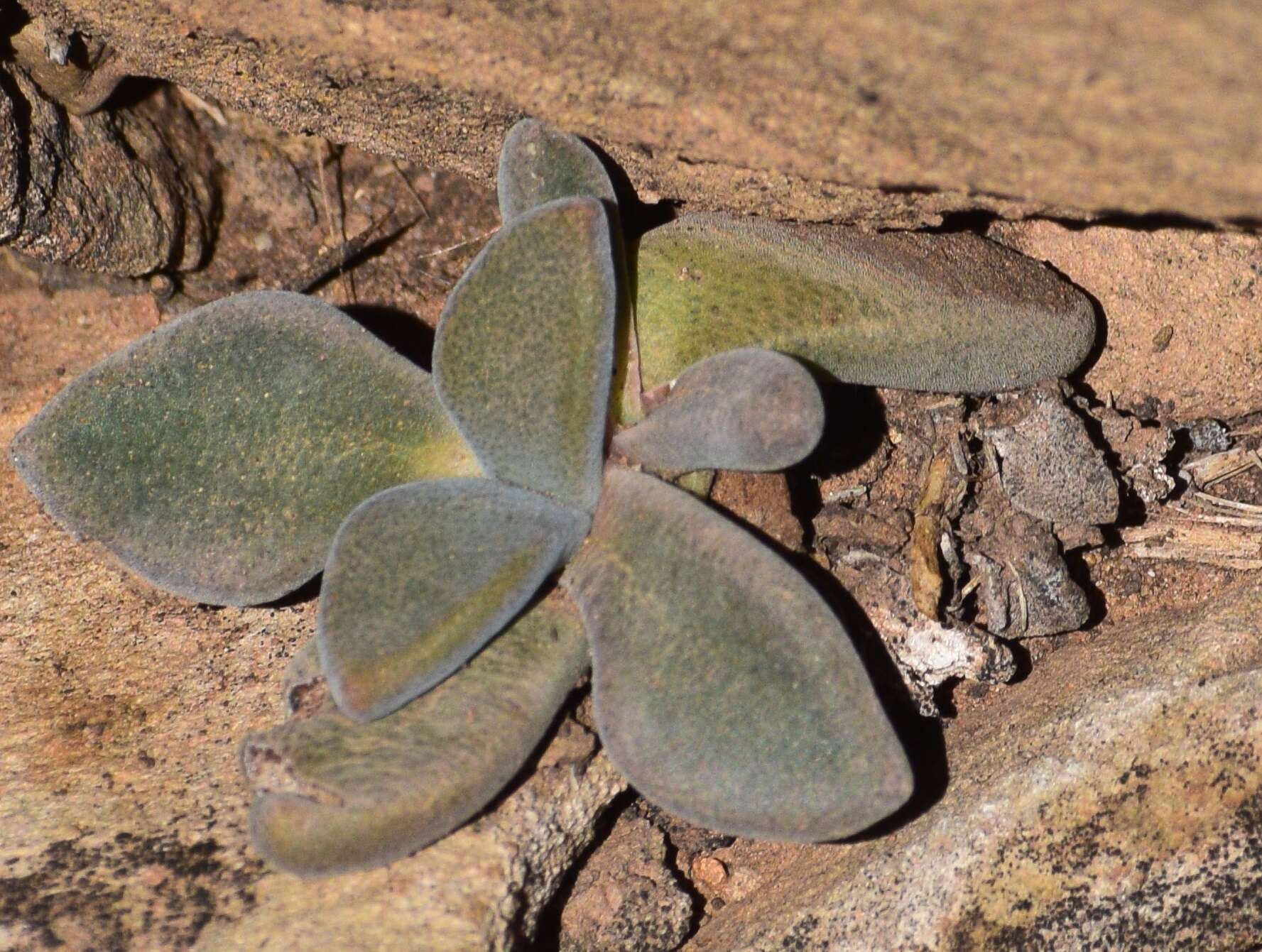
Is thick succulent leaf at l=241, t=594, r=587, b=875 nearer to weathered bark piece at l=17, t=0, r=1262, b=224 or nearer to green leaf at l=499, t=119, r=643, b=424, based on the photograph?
green leaf at l=499, t=119, r=643, b=424

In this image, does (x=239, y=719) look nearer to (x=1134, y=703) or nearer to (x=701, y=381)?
(x=701, y=381)

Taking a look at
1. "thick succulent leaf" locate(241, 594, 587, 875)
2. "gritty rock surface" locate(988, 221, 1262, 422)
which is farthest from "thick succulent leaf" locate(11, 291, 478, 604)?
"gritty rock surface" locate(988, 221, 1262, 422)

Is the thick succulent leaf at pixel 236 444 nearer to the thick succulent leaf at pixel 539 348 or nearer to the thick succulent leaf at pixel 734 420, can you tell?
the thick succulent leaf at pixel 539 348

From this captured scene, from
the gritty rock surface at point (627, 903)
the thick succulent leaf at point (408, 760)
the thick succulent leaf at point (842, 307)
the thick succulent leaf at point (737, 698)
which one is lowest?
the gritty rock surface at point (627, 903)

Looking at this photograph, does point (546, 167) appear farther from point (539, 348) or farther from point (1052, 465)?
point (1052, 465)

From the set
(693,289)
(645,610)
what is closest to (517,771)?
(645,610)

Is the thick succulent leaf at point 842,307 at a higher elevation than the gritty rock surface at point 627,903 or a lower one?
higher

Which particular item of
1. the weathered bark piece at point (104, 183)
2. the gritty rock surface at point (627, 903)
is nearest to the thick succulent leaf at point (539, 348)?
the gritty rock surface at point (627, 903)
